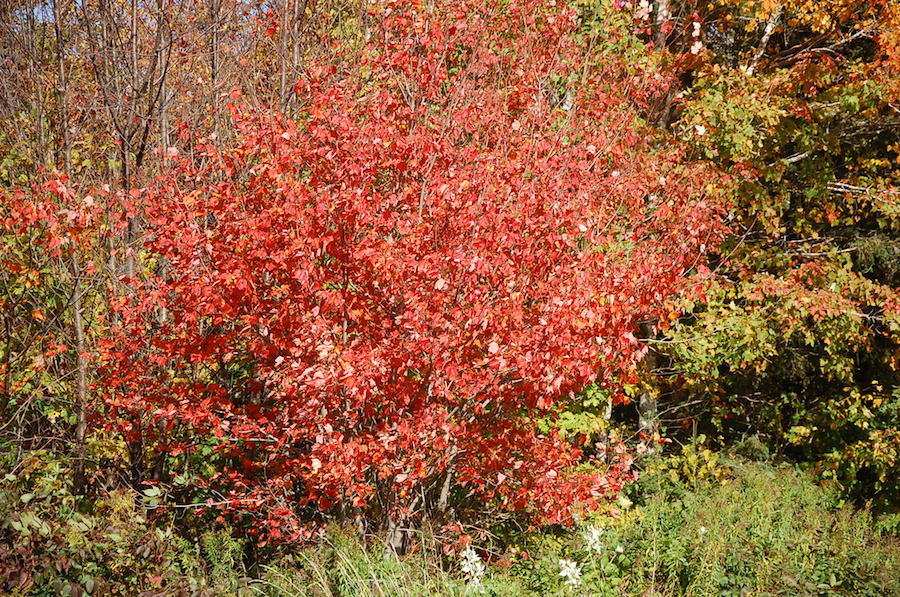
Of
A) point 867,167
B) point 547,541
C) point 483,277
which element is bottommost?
point 547,541

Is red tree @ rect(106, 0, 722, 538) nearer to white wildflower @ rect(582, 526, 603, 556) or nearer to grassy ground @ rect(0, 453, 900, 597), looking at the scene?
grassy ground @ rect(0, 453, 900, 597)

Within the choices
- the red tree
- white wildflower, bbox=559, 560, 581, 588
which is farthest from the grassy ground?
the red tree

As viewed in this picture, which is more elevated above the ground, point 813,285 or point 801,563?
point 813,285

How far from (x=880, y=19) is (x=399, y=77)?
23.5 feet

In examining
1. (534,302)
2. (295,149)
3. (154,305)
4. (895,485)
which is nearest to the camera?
(295,149)

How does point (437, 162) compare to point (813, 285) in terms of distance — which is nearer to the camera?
point (437, 162)

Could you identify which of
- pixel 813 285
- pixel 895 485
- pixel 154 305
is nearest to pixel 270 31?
pixel 154 305

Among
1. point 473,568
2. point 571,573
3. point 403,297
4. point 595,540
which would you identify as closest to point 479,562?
point 473,568

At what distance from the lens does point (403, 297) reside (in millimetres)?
6090

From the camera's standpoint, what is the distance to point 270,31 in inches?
282

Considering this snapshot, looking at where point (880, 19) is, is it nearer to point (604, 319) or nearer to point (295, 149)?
point (604, 319)

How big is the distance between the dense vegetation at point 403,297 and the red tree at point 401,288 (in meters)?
A: 0.04

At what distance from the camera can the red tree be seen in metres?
5.82

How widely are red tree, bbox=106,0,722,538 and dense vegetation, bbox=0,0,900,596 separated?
1.6 inches
